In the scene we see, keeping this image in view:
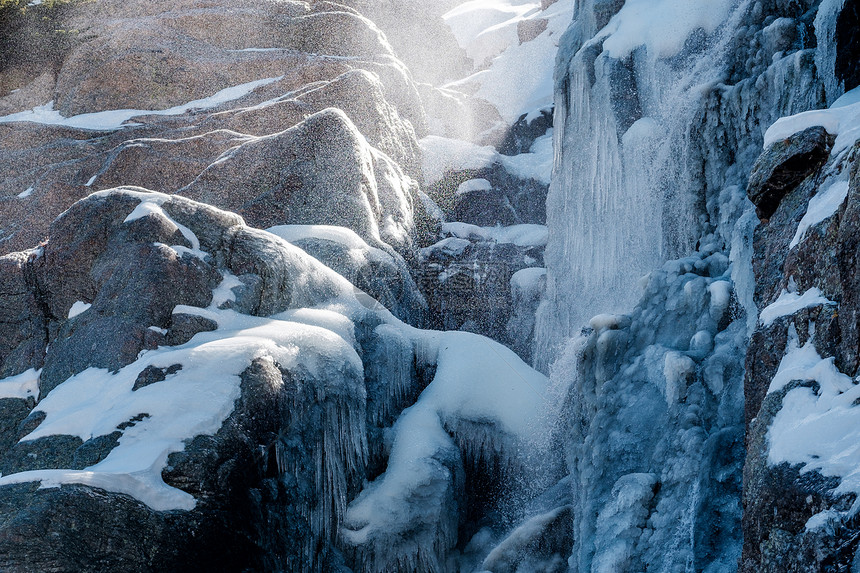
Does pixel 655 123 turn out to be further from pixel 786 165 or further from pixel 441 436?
pixel 786 165

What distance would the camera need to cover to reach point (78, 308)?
9.30 meters

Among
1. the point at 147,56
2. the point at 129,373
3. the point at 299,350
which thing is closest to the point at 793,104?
the point at 299,350

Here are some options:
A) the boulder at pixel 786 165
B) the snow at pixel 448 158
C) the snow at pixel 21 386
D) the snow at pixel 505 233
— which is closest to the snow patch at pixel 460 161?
the snow at pixel 448 158

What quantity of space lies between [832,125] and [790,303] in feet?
5.29

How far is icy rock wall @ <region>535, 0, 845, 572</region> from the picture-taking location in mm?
6367

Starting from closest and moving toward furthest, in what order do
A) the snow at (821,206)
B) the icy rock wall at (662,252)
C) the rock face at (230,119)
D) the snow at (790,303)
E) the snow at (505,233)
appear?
1. the snow at (790,303)
2. the snow at (821,206)
3. the icy rock wall at (662,252)
4. the rock face at (230,119)
5. the snow at (505,233)

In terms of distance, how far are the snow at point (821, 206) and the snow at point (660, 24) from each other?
772cm

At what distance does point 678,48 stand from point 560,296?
209 inches

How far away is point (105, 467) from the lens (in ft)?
→ 20.3

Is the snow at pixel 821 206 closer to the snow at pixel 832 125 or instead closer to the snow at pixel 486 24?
the snow at pixel 832 125

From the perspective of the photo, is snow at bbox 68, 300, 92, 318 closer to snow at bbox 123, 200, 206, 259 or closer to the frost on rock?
snow at bbox 123, 200, 206, 259

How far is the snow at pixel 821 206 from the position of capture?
4.58m

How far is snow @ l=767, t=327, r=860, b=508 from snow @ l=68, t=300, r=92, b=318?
818cm

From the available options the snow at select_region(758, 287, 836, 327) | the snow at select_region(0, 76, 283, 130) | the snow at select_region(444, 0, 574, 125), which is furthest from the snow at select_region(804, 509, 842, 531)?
the snow at select_region(444, 0, 574, 125)
